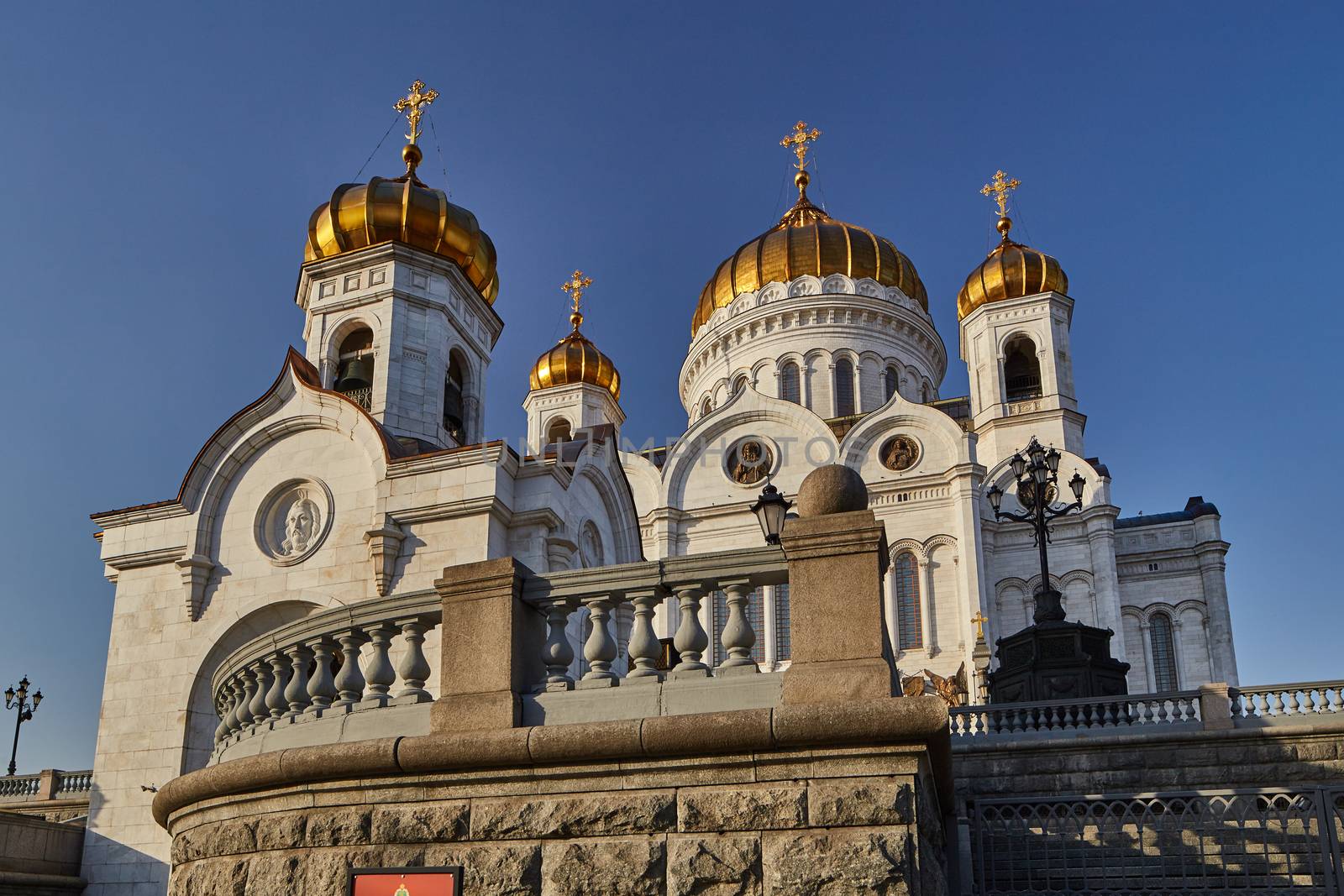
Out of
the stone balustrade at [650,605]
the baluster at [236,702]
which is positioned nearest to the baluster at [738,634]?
the stone balustrade at [650,605]

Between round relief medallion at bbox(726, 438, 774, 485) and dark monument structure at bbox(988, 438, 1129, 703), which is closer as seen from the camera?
dark monument structure at bbox(988, 438, 1129, 703)

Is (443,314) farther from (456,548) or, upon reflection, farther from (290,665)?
(290,665)

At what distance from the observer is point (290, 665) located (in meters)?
8.23

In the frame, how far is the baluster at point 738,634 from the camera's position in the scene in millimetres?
6688

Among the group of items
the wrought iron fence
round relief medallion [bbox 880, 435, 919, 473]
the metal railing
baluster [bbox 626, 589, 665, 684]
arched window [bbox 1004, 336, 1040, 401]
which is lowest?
the wrought iron fence

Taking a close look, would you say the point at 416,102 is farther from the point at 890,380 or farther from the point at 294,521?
the point at 890,380

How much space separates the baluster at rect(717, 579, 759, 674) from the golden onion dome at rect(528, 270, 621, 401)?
42.4 m

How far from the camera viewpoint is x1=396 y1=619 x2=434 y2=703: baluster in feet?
23.9

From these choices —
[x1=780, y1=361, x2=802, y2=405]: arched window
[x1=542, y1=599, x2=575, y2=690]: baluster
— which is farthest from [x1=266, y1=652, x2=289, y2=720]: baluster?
[x1=780, y1=361, x2=802, y2=405]: arched window

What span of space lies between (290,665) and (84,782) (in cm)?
1788

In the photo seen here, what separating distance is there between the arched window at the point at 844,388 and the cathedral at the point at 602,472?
0.39ft

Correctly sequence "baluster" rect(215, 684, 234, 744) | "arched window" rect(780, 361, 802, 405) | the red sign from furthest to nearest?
"arched window" rect(780, 361, 802, 405) < "baluster" rect(215, 684, 234, 744) < the red sign

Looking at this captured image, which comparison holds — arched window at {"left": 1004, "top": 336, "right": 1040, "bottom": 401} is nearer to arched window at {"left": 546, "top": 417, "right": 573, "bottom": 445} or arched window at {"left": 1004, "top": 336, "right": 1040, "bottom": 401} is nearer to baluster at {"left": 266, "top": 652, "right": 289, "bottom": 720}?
arched window at {"left": 546, "top": 417, "right": 573, "bottom": 445}

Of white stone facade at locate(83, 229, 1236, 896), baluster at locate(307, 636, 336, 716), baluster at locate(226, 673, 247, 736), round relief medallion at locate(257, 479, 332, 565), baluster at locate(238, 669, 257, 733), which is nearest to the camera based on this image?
baluster at locate(307, 636, 336, 716)
